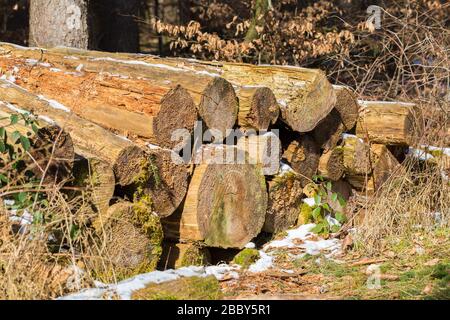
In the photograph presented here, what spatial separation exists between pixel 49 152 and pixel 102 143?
0.60m

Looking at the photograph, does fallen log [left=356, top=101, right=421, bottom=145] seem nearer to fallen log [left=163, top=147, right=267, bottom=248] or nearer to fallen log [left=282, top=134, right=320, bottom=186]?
fallen log [left=282, top=134, right=320, bottom=186]

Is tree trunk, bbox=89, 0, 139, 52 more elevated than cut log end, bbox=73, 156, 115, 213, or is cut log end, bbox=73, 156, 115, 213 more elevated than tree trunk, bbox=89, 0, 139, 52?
tree trunk, bbox=89, 0, 139, 52

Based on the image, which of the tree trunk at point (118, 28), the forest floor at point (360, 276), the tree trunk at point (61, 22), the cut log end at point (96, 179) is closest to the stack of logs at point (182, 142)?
the cut log end at point (96, 179)

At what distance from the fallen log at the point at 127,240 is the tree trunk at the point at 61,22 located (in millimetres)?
4086

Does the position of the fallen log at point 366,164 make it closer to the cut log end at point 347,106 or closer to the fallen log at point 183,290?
the cut log end at point 347,106

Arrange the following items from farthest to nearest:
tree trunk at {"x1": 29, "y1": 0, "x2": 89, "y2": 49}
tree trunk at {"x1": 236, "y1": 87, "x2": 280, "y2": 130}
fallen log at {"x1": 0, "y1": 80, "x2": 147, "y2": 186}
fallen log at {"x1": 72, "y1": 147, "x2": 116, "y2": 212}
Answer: tree trunk at {"x1": 29, "y1": 0, "x2": 89, "y2": 49} → tree trunk at {"x1": 236, "y1": 87, "x2": 280, "y2": 130} → fallen log at {"x1": 0, "y1": 80, "x2": 147, "y2": 186} → fallen log at {"x1": 72, "y1": 147, "x2": 116, "y2": 212}

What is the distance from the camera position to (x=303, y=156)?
7266 mm

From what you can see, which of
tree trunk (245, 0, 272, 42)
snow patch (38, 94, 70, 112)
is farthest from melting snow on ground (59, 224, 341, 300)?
tree trunk (245, 0, 272, 42)

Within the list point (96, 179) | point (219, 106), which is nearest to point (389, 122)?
point (219, 106)

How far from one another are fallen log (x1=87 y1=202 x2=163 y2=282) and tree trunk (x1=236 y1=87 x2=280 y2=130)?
138 cm

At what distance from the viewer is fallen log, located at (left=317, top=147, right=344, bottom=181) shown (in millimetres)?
7488

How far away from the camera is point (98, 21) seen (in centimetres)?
1311

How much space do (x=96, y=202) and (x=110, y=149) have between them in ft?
1.46
